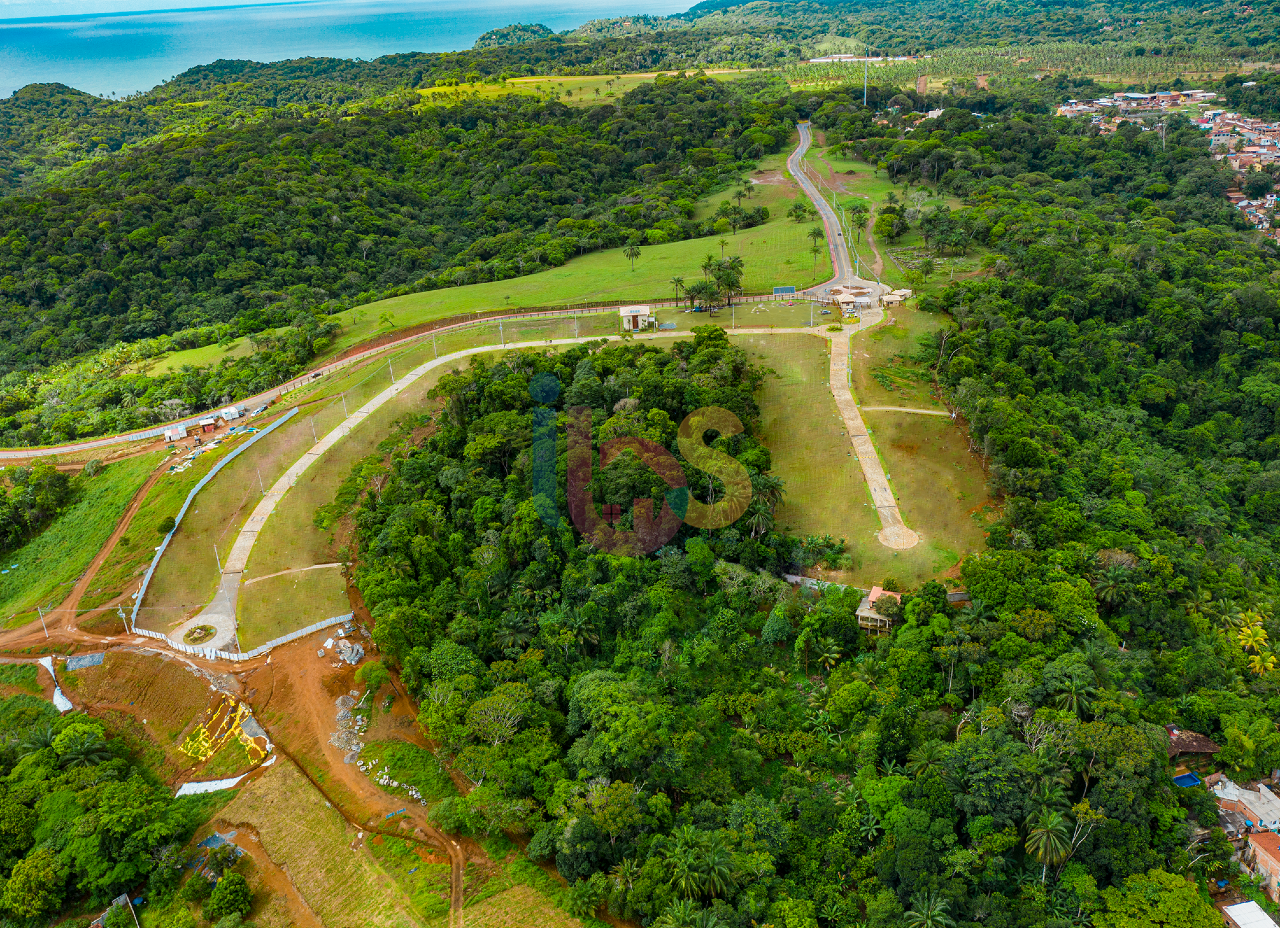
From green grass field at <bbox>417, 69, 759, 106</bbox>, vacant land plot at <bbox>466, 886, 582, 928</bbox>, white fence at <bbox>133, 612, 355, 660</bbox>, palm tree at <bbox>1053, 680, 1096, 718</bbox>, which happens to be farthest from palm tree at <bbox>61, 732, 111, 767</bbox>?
green grass field at <bbox>417, 69, 759, 106</bbox>

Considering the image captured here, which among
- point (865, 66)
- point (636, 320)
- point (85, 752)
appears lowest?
point (85, 752)

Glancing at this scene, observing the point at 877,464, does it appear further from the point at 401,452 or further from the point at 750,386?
the point at 401,452

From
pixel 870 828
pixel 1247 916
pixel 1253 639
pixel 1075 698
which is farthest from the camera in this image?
pixel 1253 639

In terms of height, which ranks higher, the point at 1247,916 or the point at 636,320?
the point at 636,320

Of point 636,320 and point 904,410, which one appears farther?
point 636,320

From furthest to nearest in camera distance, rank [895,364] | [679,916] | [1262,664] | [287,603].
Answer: [895,364]
[287,603]
[1262,664]
[679,916]

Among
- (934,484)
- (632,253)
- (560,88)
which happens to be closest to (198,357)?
(632,253)

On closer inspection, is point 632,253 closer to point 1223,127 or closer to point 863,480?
point 863,480
